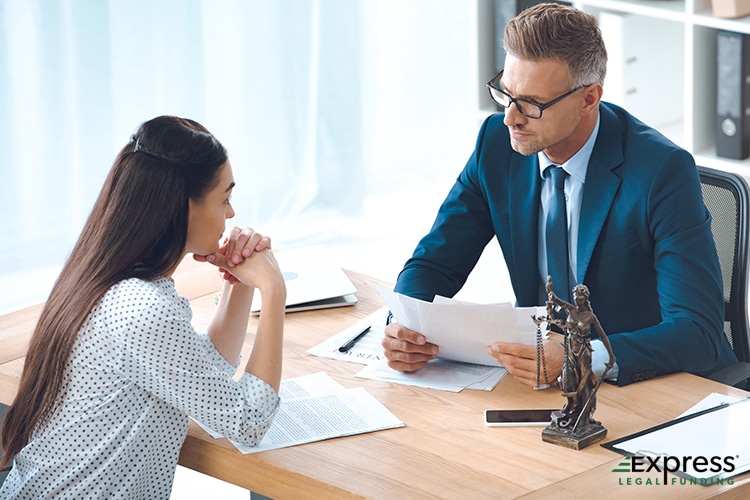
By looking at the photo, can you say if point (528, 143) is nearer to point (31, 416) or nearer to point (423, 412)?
point (423, 412)

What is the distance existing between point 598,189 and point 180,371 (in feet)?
2.97

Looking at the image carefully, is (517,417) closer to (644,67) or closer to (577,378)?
(577,378)

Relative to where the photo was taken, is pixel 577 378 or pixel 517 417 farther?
pixel 517 417

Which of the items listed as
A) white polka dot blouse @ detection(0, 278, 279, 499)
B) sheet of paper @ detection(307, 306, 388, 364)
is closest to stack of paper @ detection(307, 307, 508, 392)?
sheet of paper @ detection(307, 306, 388, 364)

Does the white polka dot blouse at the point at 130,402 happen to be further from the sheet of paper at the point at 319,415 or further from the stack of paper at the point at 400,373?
the stack of paper at the point at 400,373

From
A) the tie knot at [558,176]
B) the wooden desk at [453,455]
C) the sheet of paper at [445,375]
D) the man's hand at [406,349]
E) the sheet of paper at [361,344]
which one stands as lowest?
the wooden desk at [453,455]

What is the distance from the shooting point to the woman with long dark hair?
159cm

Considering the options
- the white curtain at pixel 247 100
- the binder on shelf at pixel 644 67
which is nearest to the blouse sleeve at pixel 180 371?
the white curtain at pixel 247 100

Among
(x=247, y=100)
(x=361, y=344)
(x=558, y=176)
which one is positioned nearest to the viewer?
(x=361, y=344)

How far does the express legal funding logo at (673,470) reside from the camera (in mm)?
1478

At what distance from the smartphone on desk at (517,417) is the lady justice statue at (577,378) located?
50mm

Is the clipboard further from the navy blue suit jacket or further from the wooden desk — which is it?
the navy blue suit jacket

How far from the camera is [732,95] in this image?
3.52 meters

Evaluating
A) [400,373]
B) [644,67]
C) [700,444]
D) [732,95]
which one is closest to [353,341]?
[400,373]
